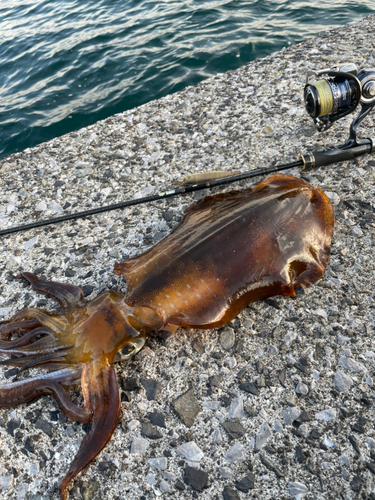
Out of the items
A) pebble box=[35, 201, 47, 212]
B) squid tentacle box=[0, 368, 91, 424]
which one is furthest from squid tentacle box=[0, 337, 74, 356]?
pebble box=[35, 201, 47, 212]

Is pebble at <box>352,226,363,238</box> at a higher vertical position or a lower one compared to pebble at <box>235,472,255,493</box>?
higher

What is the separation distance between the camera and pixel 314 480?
229 centimetres

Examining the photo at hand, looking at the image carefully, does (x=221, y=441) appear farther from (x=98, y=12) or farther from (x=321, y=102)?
(x=98, y=12)

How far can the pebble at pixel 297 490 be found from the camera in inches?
88.2

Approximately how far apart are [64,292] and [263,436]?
1.87m

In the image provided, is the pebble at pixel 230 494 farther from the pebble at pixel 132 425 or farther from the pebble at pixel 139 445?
the pebble at pixel 132 425

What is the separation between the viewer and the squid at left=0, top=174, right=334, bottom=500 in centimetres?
249

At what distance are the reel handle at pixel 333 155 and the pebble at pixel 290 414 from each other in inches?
95.8

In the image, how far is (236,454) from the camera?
8.03 feet

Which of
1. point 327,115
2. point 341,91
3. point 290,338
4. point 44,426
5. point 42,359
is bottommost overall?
point 290,338

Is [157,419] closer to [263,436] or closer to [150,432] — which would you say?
[150,432]

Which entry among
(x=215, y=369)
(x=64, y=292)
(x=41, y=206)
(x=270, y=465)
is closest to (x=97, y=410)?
Result: (x=215, y=369)

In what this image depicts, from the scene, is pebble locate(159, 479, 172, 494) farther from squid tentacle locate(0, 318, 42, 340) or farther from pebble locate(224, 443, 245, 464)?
squid tentacle locate(0, 318, 42, 340)

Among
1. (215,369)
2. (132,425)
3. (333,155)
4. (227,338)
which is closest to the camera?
(132,425)
